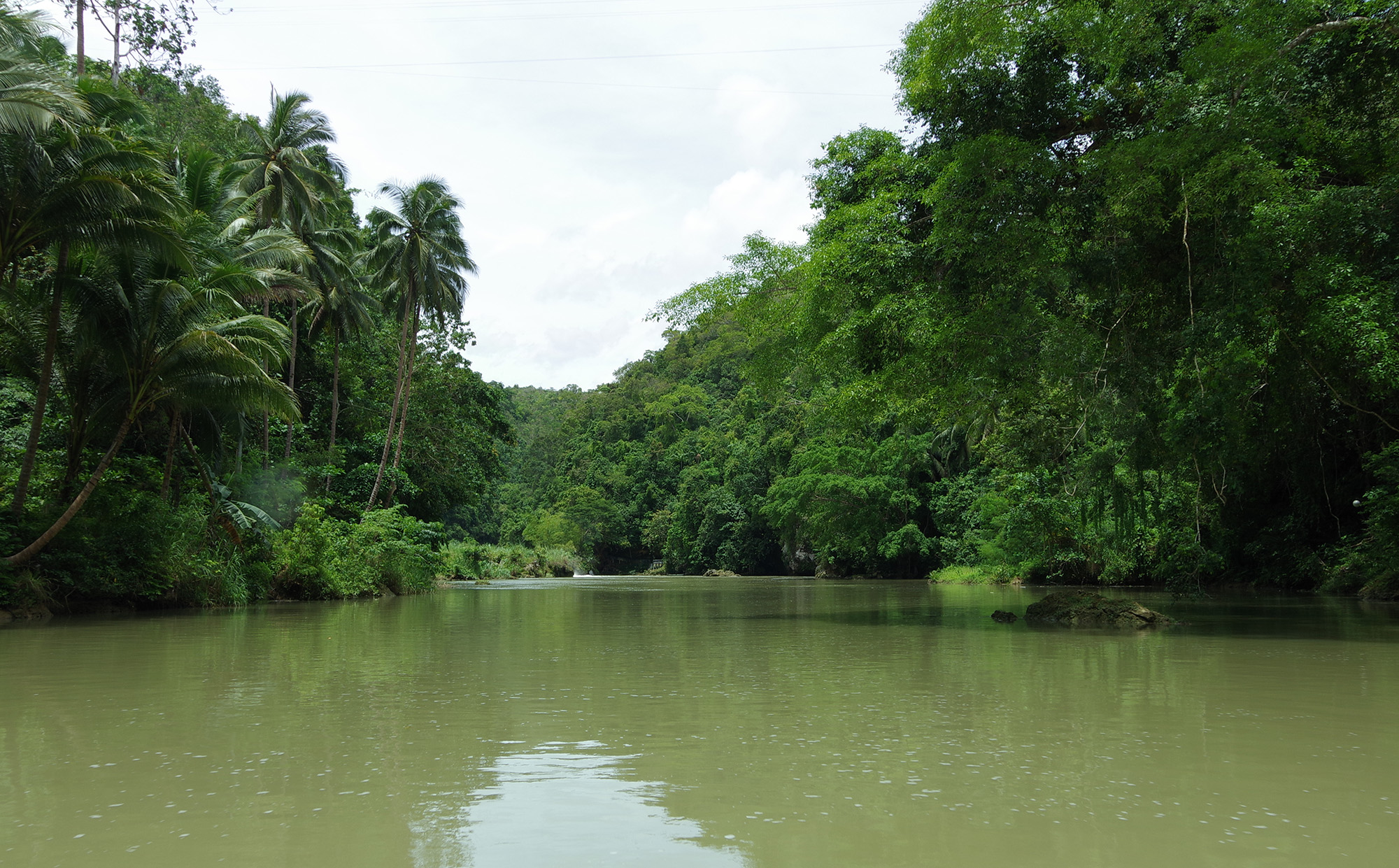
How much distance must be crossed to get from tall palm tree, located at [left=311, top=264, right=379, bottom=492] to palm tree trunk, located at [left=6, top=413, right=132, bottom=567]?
1342 cm

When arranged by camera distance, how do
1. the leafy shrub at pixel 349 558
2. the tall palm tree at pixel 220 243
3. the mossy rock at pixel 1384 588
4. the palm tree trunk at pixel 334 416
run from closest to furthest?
1. the tall palm tree at pixel 220 243
2. the mossy rock at pixel 1384 588
3. the leafy shrub at pixel 349 558
4. the palm tree trunk at pixel 334 416

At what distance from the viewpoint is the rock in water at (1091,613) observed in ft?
→ 44.7

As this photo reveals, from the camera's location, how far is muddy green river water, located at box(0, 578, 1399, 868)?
364 cm

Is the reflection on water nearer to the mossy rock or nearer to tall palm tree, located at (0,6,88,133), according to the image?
tall palm tree, located at (0,6,88,133)

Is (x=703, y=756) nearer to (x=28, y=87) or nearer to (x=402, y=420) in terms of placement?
(x=28, y=87)

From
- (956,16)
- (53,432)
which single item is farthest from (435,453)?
(956,16)

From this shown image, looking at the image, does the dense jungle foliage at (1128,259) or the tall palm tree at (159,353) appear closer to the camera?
the dense jungle foliage at (1128,259)

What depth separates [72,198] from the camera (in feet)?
48.2

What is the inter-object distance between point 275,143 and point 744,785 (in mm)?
29512

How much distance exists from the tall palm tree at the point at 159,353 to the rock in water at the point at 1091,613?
46.2ft

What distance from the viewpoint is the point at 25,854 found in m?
3.48

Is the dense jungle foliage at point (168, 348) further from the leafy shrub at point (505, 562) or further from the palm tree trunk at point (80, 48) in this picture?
the leafy shrub at point (505, 562)

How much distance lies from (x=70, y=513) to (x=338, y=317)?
17.0 metres

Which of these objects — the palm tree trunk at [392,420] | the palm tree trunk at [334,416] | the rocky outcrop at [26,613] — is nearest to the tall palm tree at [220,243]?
the rocky outcrop at [26,613]
